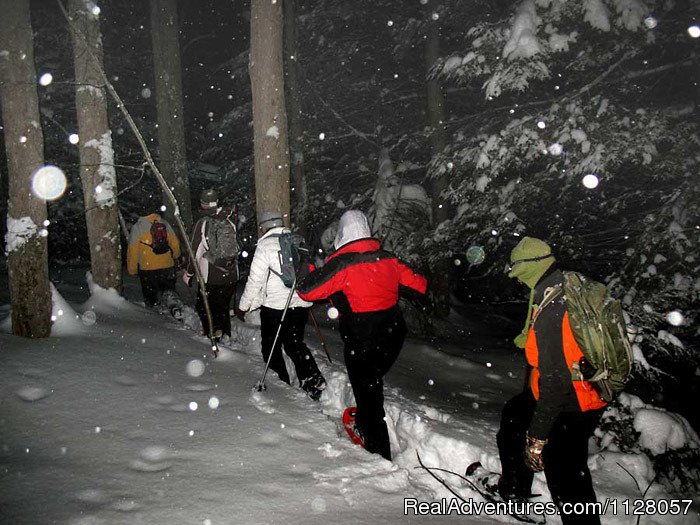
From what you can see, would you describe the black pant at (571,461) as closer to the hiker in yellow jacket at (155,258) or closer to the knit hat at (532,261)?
the knit hat at (532,261)

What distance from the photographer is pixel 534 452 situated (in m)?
2.96

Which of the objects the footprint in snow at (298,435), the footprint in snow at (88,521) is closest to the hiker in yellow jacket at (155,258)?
the footprint in snow at (298,435)

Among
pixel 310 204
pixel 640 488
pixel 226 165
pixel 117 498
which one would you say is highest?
pixel 226 165

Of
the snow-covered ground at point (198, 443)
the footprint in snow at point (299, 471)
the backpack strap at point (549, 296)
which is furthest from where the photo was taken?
the footprint in snow at point (299, 471)

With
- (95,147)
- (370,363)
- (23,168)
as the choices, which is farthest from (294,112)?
(370,363)

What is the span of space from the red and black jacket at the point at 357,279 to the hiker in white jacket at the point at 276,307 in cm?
105

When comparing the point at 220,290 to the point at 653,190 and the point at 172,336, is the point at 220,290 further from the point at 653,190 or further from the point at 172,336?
the point at 653,190

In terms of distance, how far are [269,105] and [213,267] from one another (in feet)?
8.21

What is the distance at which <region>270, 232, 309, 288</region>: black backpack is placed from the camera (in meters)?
4.76

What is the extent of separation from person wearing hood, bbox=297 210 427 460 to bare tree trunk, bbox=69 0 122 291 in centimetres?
467

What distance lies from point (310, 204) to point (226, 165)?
5.27 m

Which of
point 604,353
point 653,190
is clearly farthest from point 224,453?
point 653,190

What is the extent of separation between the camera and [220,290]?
6.27m

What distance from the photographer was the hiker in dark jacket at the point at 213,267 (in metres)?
5.99
